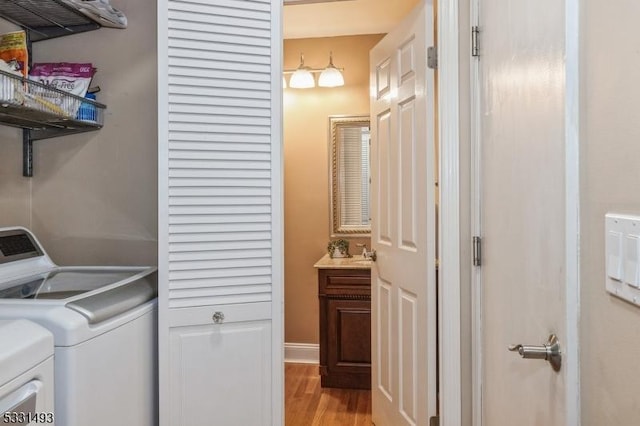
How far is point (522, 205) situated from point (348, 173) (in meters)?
2.32

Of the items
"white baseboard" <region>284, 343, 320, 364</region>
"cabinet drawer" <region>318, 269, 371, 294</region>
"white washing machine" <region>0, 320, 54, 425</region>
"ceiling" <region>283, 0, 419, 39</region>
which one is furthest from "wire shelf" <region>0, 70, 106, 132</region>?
"white baseboard" <region>284, 343, 320, 364</region>

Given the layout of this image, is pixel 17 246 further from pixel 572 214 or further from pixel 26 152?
pixel 572 214

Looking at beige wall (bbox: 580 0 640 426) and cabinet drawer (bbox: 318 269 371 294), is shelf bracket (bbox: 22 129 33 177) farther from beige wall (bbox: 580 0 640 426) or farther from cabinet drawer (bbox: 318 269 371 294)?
beige wall (bbox: 580 0 640 426)

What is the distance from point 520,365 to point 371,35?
280 centimetres

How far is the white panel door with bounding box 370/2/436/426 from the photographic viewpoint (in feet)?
6.21

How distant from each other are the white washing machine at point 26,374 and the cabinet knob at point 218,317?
55 cm

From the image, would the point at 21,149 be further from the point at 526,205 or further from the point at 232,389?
the point at 526,205

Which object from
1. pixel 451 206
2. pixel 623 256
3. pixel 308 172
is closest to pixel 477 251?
pixel 451 206

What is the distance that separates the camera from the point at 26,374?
0.95 meters

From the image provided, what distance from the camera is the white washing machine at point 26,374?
0.87 metres

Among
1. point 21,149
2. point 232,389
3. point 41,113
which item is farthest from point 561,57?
point 21,149

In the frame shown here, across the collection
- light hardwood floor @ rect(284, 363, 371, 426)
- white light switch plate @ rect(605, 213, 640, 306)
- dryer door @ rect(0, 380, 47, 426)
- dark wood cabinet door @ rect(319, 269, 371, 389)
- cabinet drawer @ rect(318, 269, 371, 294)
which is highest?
white light switch plate @ rect(605, 213, 640, 306)

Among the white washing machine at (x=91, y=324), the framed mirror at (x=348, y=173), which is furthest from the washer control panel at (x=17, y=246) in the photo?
the framed mirror at (x=348, y=173)

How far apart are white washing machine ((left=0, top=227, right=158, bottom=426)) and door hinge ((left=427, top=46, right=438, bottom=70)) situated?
1355mm
